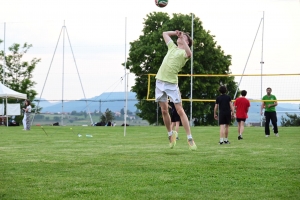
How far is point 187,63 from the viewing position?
140 ft

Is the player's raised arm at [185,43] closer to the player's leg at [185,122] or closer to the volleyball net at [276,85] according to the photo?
the player's leg at [185,122]

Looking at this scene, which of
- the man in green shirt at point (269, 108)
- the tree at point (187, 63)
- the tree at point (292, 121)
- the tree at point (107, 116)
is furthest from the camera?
the tree at point (187, 63)

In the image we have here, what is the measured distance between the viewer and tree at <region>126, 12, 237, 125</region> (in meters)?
42.5

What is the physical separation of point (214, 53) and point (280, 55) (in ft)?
40.0

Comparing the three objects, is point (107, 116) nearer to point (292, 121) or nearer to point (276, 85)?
point (292, 121)

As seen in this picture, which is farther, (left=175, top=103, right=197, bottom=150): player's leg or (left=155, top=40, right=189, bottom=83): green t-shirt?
(left=155, top=40, right=189, bottom=83): green t-shirt

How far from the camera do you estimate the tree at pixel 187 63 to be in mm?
42469

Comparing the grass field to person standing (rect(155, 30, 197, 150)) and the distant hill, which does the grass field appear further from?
the distant hill

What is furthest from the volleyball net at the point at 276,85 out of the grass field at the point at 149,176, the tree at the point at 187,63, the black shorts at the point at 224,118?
the grass field at the point at 149,176

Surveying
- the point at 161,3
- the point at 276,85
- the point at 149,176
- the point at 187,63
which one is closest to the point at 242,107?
the point at 161,3

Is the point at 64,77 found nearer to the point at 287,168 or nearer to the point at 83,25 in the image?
the point at 83,25

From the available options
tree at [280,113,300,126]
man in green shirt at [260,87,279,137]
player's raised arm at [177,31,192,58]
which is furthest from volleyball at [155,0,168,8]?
tree at [280,113,300,126]

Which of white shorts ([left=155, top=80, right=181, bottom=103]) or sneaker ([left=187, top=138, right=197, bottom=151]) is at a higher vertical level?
white shorts ([left=155, top=80, right=181, bottom=103])

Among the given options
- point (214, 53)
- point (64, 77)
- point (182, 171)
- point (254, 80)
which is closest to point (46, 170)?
point (182, 171)
